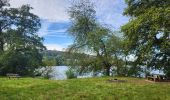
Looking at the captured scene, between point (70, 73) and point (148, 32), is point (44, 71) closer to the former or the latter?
point (70, 73)

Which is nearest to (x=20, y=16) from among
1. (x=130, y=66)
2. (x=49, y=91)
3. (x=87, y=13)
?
(x=87, y=13)

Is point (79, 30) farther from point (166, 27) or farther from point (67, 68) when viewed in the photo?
point (166, 27)

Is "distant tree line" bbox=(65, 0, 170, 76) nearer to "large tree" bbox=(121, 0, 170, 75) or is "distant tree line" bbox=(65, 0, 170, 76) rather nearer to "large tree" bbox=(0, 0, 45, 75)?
"large tree" bbox=(121, 0, 170, 75)

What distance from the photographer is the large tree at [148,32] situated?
31.8 metres

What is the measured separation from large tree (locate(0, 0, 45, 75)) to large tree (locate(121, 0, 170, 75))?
53.1 ft

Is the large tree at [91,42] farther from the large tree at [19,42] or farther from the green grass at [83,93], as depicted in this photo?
the green grass at [83,93]

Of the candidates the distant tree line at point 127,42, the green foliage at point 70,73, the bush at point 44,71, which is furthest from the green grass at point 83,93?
the bush at point 44,71

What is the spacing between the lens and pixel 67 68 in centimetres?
4538

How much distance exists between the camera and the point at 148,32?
34281mm

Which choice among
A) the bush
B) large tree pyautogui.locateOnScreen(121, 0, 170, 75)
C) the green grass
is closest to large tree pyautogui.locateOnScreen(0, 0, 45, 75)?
the bush

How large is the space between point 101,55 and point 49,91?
22511 mm

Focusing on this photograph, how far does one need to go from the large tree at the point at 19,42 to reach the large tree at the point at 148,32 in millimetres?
16173

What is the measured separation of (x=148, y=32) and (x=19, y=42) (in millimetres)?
20555

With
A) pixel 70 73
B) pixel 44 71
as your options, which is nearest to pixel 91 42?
pixel 70 73
